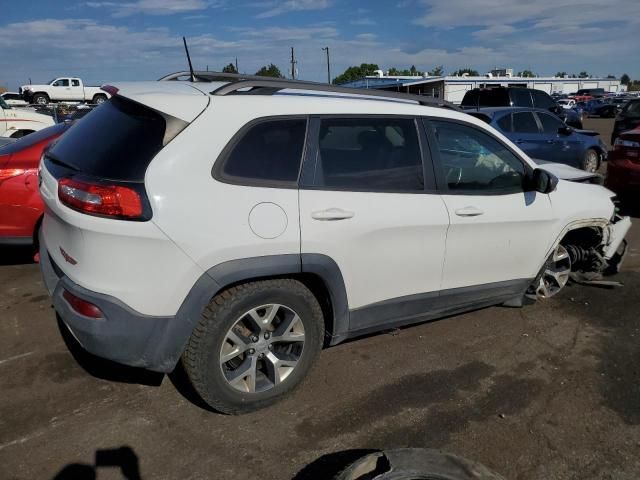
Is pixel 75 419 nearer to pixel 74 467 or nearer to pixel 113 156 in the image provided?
pixel 74 467

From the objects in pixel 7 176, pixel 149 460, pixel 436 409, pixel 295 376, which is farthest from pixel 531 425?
pixel 7 176

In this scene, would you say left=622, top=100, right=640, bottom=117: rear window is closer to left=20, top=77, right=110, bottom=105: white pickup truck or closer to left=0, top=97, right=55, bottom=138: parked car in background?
left=0, top=97, right=55, bottom=138: parked car in background

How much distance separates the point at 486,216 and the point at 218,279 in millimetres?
1965

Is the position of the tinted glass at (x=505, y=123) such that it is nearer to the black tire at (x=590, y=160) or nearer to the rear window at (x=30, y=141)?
the black tire at (x=590, y=160)

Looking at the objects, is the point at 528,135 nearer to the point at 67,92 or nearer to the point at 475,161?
the point at 475,161

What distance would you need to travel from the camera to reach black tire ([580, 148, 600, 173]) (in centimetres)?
1050

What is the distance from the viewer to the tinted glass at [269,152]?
277 cm

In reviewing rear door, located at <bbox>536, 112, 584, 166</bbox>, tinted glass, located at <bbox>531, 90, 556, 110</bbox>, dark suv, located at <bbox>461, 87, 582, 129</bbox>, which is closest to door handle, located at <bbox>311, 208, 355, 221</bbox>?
rear door, located at <bbox>536, 112, 584, 166</bbox>

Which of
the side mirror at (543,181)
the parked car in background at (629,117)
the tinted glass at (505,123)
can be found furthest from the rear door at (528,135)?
the parked car in background at (629,117)

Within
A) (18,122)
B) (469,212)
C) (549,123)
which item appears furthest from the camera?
(18,122)

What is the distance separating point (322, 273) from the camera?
3.00 m

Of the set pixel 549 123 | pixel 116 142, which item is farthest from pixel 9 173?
pixel 549 123

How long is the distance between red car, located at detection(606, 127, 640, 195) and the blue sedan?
4.91 feet

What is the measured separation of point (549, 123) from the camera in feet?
32.1
